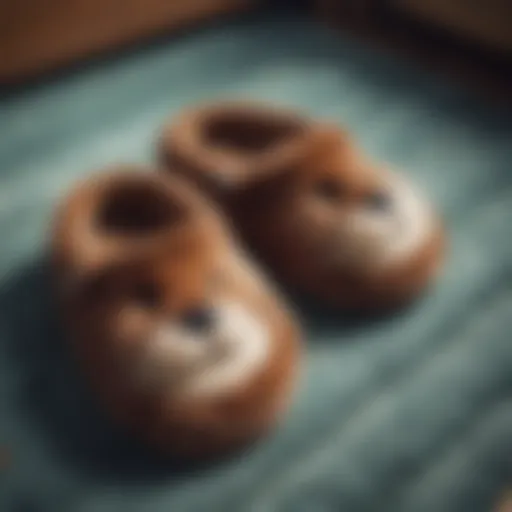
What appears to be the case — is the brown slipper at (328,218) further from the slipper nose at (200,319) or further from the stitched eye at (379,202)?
the slipper nose at (200,319)

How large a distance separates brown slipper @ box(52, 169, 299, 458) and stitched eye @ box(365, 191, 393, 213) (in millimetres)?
126

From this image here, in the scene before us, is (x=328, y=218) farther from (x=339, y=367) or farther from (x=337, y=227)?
(x=339, y=367)

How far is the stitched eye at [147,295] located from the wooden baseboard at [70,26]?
2.11 ft

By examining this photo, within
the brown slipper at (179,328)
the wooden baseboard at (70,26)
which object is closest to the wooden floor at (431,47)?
the wooden baseboard at (70,26)

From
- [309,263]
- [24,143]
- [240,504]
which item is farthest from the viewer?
[24,143]

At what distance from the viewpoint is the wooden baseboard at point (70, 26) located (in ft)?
4.21

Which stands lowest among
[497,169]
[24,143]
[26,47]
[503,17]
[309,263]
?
[309,263]

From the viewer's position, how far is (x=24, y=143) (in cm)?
122

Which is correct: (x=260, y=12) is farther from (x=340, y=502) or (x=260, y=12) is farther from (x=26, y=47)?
(x=340, y=502)

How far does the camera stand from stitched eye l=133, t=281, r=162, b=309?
2.55 feet

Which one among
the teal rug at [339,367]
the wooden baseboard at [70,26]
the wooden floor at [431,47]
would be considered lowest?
the teal rug at [339,367]

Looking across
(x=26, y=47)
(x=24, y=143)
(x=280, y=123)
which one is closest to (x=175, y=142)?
(x=280, y=123)

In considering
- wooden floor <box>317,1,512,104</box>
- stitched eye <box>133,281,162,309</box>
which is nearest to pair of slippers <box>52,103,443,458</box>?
stitched eye <box>133,281,162,309</box>

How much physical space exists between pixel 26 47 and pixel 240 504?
817 millimetres
